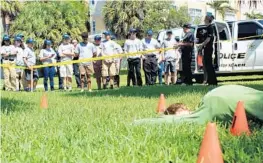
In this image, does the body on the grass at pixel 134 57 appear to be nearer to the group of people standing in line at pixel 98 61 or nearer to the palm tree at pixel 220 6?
the group of people standing in line at pixel 98 61

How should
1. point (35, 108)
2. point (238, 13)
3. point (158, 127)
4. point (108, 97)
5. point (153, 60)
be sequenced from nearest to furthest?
point (158, 127) → point (35, 108) → point (108, 97) → point (153, 60) → point (238, 13)

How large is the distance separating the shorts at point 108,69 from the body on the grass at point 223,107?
8.48 meters

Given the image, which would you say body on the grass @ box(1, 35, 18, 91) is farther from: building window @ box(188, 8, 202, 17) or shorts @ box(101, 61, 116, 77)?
building window @ box(188, 8, 202, 17)

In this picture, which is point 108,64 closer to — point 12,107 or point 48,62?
point 48,62

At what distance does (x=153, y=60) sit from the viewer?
14.6 metres

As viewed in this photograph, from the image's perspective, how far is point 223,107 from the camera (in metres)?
5.71

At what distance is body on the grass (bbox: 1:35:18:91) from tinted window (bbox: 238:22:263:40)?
21.6 ft

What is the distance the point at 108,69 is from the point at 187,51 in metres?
2.37

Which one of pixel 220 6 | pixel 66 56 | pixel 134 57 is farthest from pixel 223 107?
pixel 220 6

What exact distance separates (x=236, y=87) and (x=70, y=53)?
31.7 feet

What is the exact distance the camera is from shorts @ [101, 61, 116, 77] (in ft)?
47.4

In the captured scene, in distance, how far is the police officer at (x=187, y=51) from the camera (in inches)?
532

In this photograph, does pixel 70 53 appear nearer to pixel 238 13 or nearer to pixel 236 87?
pixel 236 87

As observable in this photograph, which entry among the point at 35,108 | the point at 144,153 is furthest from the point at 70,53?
the point at 144,153
